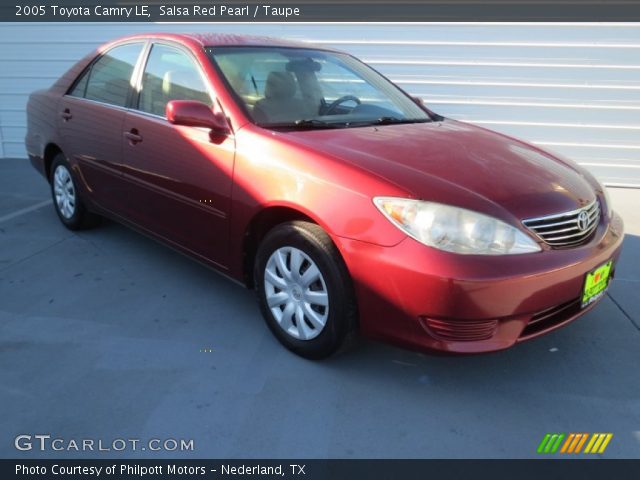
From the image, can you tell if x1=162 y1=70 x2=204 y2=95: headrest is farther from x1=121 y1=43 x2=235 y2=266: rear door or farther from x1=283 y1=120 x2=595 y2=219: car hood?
x1=283 y1=120 x2=595 y2=219: car hood

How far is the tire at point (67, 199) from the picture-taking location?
4.29 m

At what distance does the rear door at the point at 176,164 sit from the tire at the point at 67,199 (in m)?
0.91

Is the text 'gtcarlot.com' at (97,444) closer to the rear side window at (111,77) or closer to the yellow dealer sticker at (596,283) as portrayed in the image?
the yellow dealer sticker at (596,283)

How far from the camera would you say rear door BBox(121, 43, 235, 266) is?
9.54ft

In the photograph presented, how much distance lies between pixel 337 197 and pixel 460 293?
64cm

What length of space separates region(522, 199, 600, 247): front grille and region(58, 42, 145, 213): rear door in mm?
2581

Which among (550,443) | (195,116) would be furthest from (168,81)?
(550,443)

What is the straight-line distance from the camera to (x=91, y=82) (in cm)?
400

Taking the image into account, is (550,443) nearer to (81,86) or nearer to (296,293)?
(296,293)

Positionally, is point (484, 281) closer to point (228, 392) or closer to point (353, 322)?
point (353, 322)

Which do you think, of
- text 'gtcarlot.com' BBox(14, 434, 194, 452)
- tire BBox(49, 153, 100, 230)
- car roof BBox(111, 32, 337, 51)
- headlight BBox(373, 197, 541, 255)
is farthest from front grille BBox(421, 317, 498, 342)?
tire BBox(49, 153, 100, 230)
